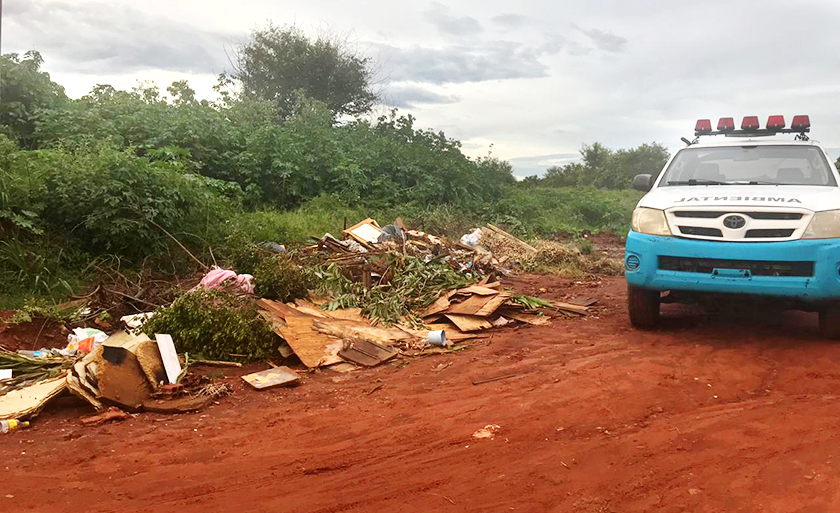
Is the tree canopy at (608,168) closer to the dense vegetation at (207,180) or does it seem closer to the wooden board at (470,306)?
the dense vegetation at (207,180)

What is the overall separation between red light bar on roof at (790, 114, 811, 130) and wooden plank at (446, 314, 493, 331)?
13.8 feet

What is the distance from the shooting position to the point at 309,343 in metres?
6.12

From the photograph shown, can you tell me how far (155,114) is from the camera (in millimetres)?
14047

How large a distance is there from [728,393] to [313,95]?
80.5ft

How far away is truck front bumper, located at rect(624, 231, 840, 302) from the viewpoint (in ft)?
17.8

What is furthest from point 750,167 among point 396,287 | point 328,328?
point 328,328

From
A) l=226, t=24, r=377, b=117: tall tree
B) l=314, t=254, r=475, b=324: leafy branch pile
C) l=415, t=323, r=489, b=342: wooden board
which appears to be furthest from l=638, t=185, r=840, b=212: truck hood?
l=226, t=24, r=377, b=117: tall tree

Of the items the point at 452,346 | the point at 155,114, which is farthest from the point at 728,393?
the point at 155,114

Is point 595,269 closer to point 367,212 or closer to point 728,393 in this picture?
point 367,212

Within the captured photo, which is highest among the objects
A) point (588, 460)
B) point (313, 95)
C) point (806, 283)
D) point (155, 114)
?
point (313, 95)

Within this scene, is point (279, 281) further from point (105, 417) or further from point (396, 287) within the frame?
point (105, 417)

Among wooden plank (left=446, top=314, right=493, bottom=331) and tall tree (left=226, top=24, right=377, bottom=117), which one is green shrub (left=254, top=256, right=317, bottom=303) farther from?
tall tree (left=226, top=24, right=377, bottom=117)

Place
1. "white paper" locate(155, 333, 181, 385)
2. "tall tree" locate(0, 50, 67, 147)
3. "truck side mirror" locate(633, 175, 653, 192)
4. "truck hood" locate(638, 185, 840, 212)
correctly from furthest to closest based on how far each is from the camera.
Result: 1. "tall tree" locate(0, 50, 67, 147)
2. "truck side mirror" locate(633, 175, 653, 192)
3. "truck hood" locate(638, 185, 840, 212)
4. "white paper" locate(155, 333, 181, 385)

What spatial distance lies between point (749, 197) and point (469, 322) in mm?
3012
